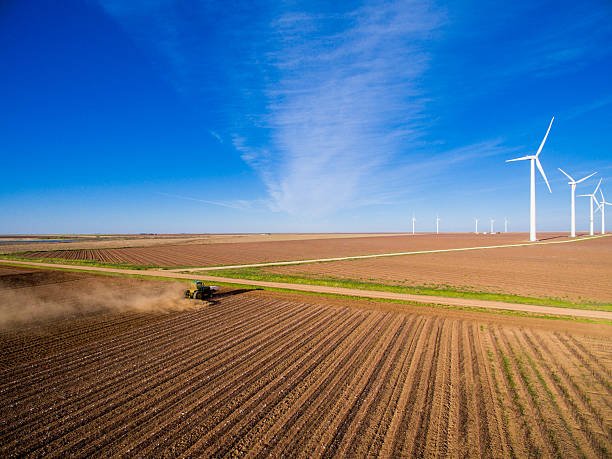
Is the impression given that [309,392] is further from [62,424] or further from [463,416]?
[62,424]

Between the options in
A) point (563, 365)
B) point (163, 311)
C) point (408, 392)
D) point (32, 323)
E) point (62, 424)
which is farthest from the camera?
point (163, 311)

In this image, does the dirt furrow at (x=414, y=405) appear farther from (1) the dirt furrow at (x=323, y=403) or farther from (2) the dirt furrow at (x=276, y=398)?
(2) the dirt furrow at (x=276, y=398)

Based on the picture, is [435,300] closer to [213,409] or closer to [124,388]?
[213,409]

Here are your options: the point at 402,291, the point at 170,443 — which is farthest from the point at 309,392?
the point at 402,291

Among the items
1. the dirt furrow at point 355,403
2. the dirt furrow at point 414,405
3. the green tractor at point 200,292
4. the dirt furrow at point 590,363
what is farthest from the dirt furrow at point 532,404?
the green tractor at point 200,292

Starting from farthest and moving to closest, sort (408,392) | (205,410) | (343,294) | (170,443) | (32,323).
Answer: (343,294)
(32,323)
(408,392)
(205,410)
(170,443)

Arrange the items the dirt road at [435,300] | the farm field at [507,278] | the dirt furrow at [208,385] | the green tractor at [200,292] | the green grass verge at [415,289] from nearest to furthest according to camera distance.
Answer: the dirt furrow at [208,385] < the dirt road at [435,300] < the green grass verge at [415,289] < the green tractor at [200,292] < the farm field at [507,278]
